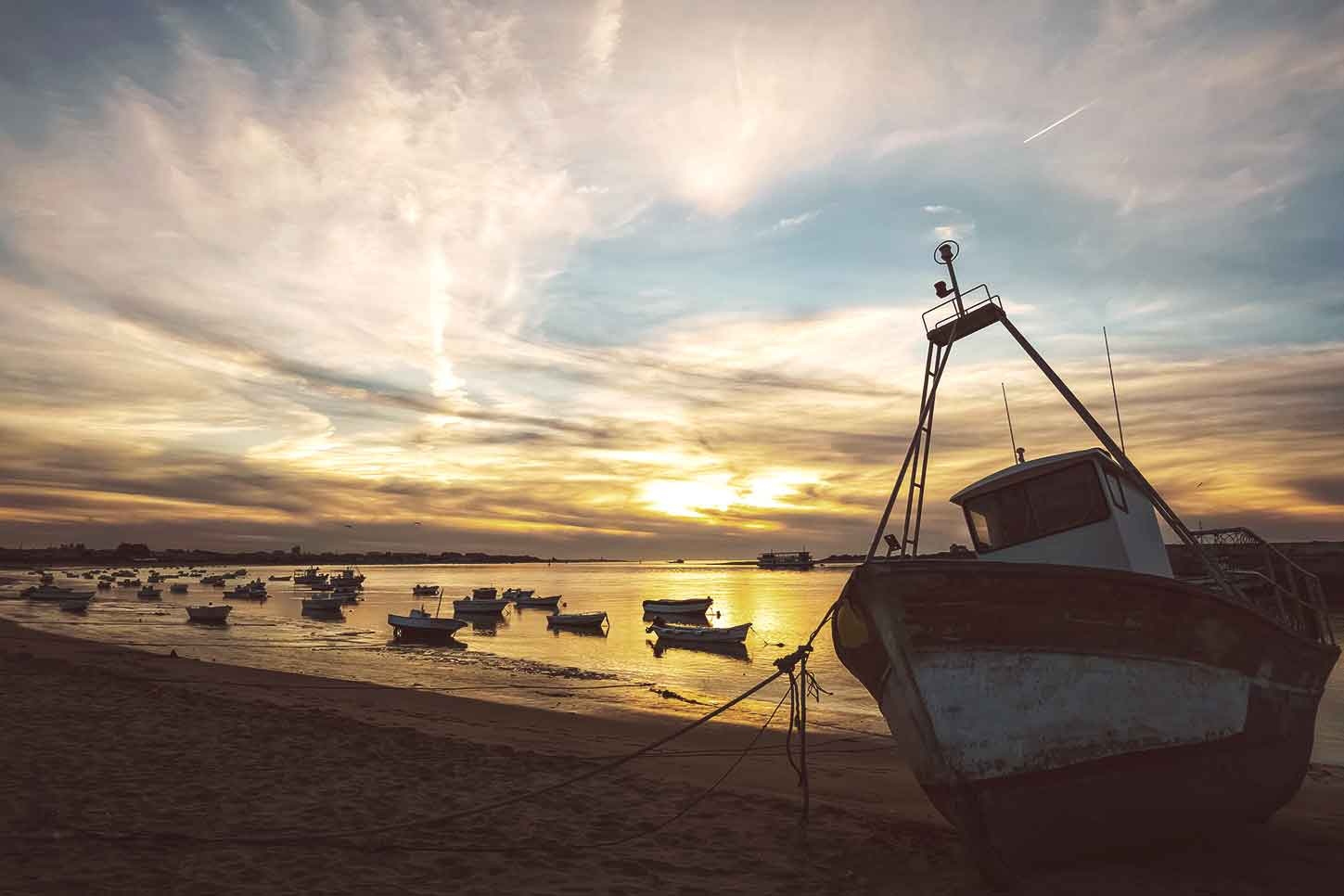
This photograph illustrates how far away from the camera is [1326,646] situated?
1191cm

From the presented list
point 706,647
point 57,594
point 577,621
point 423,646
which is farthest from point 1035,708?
point 57,594

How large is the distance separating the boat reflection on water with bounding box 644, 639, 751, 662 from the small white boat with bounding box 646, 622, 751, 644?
23 centimetres

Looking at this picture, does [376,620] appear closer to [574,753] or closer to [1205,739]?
[574,753]

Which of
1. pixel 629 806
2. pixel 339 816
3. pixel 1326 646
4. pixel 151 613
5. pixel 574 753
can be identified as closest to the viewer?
pixel 339 816

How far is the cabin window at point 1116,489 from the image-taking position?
10750mm

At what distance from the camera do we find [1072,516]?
35.5 ft

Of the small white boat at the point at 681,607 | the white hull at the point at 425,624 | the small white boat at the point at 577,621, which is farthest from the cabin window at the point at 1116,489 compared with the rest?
the small white boat at the point at 681,607

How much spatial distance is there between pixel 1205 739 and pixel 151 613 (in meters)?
75.3

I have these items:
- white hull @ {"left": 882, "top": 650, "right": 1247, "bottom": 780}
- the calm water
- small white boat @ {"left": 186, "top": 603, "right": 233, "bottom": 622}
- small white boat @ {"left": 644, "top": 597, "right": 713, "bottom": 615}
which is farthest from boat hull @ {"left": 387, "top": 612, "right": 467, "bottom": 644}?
white hull @ {"left": 882, "top": 650, "right": 1247, "bottom": 780}

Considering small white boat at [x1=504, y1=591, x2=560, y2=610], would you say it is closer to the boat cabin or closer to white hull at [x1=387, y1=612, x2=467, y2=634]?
white hull at [x1=387, y1=612, x2=467, y2=634]

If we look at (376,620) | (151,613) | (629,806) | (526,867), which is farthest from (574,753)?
(151,613)

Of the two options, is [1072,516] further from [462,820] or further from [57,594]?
[57,594]

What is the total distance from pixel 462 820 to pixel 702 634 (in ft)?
129

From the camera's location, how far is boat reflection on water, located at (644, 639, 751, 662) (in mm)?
45156
